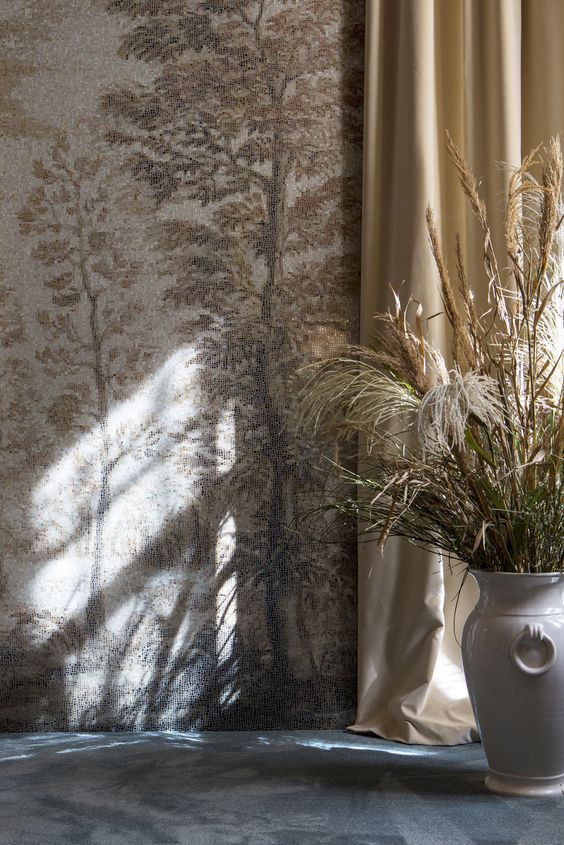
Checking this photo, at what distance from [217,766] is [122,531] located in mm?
674

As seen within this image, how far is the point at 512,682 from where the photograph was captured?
1.82 meters

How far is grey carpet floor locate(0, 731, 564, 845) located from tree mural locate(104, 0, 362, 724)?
532mm

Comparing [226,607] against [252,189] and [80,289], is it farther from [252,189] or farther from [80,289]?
[252,189]

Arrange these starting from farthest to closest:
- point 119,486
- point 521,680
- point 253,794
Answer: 1. point 119,486
2. point 253,794
3. point 521,680

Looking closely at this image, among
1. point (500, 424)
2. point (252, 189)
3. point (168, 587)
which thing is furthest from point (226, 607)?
point (252, 189)

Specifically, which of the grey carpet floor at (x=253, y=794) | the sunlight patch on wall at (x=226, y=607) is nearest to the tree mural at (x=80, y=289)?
the sunlight patch on wall at (x=226, y=607)

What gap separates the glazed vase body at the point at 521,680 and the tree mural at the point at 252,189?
2.16ft

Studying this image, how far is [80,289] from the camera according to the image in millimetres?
2479

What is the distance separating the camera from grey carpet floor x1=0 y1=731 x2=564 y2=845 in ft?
5.63

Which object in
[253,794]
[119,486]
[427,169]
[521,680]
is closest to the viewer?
[521,680]

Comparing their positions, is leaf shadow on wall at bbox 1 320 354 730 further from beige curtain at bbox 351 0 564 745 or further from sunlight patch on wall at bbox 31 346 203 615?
beige curtain at bbox 351 0 564 745

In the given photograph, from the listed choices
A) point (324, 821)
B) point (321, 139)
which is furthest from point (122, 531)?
point (321, 139)

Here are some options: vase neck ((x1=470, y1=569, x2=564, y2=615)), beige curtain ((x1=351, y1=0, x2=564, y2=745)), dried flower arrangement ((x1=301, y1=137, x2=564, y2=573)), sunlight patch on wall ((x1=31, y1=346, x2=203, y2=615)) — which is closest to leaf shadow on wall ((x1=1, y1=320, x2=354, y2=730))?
sunlight patch on wall ((x1=31, y1=346, x2=203, y2=615))

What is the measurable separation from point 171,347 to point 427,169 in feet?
2.73
